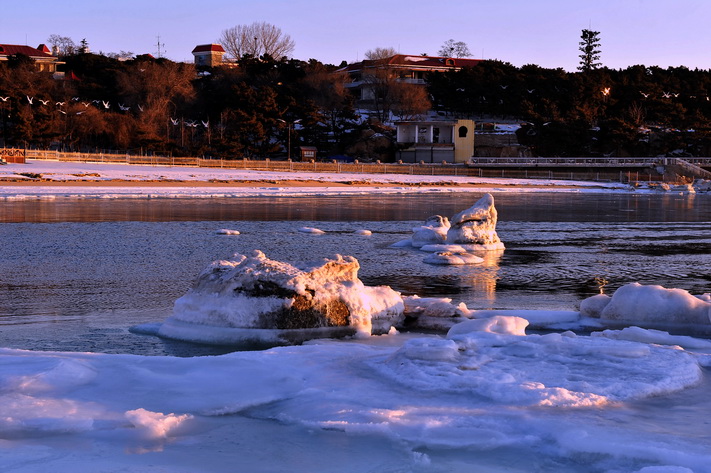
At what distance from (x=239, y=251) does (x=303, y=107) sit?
6853cm

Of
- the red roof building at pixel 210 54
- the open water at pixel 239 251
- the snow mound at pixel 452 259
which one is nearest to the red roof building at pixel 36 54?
the red roof building at pixel 210 54

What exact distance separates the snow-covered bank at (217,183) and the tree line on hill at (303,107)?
40.3 feet

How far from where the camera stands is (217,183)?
2267 inches

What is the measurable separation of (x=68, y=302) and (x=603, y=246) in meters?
15.1

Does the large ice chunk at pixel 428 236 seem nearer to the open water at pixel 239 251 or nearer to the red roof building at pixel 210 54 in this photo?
the open water at pixel 239 251

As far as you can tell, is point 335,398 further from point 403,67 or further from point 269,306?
point 403,67

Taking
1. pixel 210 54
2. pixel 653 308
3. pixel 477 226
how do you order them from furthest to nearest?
pixel 210 54
pixel 477 226
pixel 653 308

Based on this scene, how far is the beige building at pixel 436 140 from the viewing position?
301ft

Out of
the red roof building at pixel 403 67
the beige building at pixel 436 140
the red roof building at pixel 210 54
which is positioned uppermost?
the red roof building at pixel 210 54

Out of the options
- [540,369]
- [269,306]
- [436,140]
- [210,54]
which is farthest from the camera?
[210,54]

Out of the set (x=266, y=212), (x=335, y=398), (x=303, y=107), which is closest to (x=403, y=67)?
(x=303, y=107)

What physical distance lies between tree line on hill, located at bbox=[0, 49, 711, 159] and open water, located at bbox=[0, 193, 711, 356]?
4523cm

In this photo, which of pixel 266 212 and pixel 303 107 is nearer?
pixel 266 212

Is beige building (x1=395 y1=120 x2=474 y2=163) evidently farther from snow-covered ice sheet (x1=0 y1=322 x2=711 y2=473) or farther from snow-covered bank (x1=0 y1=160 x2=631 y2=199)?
snow-covered ice sheet (x1=0 y1=322 x2=711 y2=473)
